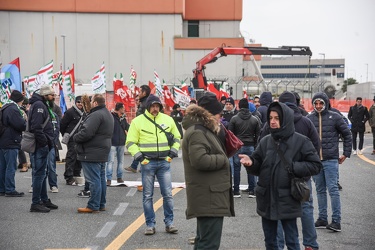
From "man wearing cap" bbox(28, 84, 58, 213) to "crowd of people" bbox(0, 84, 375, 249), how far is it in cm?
2

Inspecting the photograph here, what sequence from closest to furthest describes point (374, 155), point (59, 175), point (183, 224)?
point (183, 224) → point (59, 175) → point (374, 155)

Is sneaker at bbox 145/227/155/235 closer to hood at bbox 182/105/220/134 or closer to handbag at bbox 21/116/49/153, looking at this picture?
hood at bbox 182/105/220/134

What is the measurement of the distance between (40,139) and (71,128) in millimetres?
2638

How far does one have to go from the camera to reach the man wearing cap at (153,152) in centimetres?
768

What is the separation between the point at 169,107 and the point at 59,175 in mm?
11026

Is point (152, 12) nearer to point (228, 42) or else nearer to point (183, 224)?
point (228, 42)

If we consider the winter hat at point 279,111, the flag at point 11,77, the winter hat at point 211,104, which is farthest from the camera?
the flag at point 11,77

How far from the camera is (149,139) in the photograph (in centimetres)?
781

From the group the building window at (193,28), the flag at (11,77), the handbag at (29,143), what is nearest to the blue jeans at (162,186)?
the handbag at (29,143)

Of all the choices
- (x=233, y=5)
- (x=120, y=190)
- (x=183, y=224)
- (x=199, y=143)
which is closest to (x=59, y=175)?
(x=120, y=190)

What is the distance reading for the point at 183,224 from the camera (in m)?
8.16

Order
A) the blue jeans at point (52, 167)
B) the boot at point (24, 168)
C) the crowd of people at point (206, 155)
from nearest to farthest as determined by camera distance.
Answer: the crowd of people at point (206, 155), the blue jeans at point (52, 167), the boot at point (24, 168)

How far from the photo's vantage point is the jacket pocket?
5281mm

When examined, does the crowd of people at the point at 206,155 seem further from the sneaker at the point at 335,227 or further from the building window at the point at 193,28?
the building window at the point at 193,28
